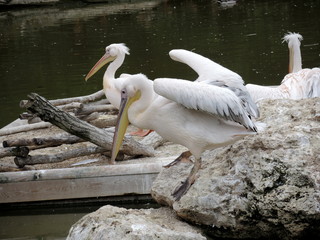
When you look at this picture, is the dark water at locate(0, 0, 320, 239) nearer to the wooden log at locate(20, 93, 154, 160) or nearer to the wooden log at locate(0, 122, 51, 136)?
the wooden log at locate(20, 93, 154, 160)

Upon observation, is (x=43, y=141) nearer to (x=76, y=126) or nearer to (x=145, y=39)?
(x=76, y=126)

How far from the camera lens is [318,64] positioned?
36.4ft

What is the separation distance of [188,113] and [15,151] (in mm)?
2279

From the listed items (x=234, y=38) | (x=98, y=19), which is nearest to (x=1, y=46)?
(x=98, y=19)

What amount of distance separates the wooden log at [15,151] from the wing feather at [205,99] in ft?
7.27

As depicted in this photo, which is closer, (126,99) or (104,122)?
(126,99)

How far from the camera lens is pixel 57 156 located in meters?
5.86

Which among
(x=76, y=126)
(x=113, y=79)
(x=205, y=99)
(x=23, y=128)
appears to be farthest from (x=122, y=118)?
(x=23, y=128)

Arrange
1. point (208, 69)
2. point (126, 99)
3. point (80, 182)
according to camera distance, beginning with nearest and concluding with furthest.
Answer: point (126, 99) → point (208, 69) → point (80, 182)

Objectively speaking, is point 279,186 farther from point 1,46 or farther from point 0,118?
point 1,46

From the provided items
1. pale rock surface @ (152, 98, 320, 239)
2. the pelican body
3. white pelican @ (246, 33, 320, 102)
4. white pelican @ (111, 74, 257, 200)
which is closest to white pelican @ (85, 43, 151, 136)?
the pelican body

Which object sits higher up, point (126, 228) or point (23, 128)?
point (126, 228)

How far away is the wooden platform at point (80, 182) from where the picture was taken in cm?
539

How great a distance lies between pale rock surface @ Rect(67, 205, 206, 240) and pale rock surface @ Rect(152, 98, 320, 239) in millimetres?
195
